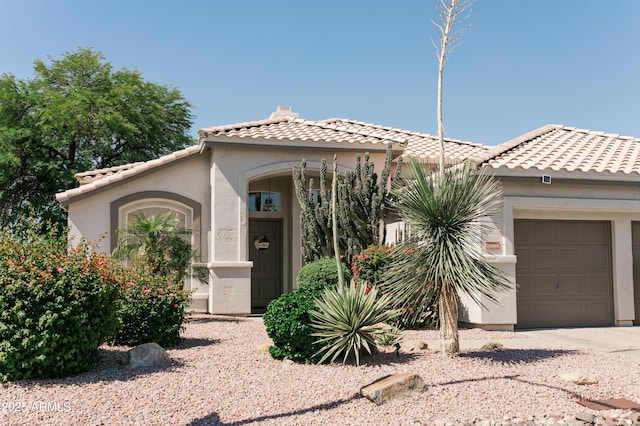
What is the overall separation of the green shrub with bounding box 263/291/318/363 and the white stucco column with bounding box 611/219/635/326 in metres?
8.10

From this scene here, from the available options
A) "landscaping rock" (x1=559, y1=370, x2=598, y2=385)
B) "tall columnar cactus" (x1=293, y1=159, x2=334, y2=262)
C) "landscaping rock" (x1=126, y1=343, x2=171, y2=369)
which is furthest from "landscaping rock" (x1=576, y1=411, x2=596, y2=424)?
"tall columnar cactus" (x1=293, y1=159, x2=334, y2=262)

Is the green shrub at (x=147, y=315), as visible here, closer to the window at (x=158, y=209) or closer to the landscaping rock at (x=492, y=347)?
the landscaping rock at (x=492, y=347)

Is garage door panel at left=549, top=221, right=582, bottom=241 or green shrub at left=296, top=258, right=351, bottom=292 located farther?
garage door panel at left=549, top=221, right=582, bottom=241

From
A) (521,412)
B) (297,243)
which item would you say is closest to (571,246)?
(297,243)

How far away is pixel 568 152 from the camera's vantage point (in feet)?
46.9

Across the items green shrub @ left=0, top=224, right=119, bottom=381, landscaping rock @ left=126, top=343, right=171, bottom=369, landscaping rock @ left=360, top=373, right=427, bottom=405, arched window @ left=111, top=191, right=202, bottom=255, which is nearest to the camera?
landscaping rock @ left=360, top=373, right=427, bottom=405

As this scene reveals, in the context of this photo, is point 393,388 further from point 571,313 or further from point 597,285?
point 597,285

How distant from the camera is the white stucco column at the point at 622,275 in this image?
12.8 metres

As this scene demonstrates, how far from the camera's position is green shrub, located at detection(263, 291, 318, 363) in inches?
301

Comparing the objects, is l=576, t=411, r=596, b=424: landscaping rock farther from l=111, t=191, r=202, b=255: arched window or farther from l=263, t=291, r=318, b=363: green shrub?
l=111, t=191, r=202, b=255: arched window

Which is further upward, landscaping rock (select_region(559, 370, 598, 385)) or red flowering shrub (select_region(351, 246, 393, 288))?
red flowering shrub (select_region(351, 246, 393, 288))

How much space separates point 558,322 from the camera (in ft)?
41.4

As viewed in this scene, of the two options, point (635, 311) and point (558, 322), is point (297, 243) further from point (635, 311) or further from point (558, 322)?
point (635, 311)

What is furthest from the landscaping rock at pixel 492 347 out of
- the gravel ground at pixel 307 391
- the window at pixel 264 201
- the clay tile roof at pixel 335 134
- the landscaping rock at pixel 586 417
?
the window at pixel 264 201
